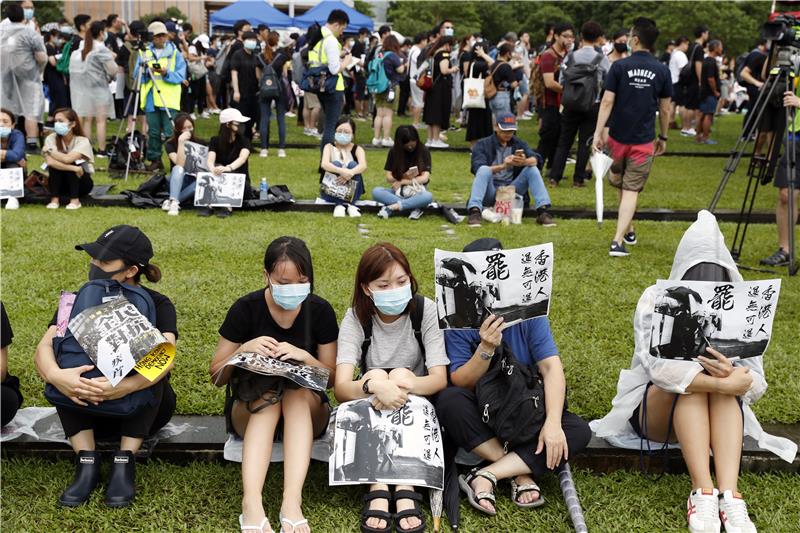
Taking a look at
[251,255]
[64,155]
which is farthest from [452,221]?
[64,155]

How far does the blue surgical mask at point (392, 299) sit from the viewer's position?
355 centimetres

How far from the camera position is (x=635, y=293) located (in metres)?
6.19

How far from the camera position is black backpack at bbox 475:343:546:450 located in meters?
3.48

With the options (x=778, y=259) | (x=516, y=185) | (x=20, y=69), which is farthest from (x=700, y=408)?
(x=20, y=69)

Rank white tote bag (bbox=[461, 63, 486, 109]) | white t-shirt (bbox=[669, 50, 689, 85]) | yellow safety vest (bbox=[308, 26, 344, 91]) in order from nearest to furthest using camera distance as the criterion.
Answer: yellow safety vest (bbox=[308, 26, 344, 91]) < white tote bag (bbox=[461, 63, 486, 109]) < white t-shirt (bbox=[669, 50, 689, 85])

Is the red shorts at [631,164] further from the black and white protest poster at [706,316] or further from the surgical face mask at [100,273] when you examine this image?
the surgical face mask at [100,273]

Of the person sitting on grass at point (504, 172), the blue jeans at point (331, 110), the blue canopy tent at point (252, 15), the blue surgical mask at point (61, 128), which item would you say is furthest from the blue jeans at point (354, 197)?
the blue canopy tent at point (252, 15)

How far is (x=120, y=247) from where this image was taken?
3510mm

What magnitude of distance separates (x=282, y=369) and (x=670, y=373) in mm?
1631

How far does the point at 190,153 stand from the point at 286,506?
6.38 m

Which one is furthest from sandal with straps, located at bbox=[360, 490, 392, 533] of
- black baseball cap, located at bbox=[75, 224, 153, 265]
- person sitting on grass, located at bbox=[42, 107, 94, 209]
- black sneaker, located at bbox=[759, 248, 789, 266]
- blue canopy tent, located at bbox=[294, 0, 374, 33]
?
blue canopy tent, located at bbox=[294, 0, 374, 33]

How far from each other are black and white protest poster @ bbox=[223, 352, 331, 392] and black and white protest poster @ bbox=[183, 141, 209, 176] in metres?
5.83

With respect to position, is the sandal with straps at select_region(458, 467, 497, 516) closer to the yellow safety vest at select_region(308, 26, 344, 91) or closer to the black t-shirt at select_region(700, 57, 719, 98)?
the yellow safety vest at select_region(308, 26, 344, 91)

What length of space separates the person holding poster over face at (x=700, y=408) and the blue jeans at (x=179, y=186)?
6172 millimetres
